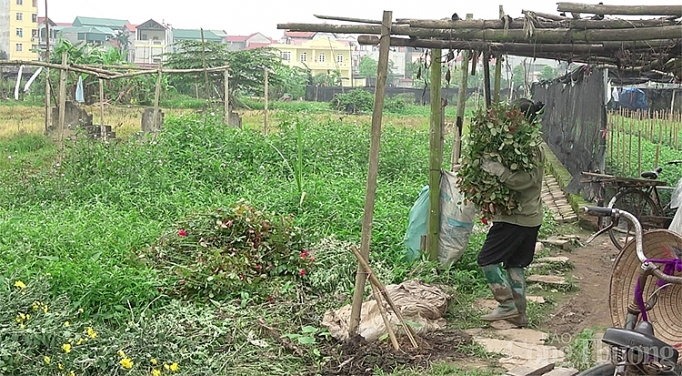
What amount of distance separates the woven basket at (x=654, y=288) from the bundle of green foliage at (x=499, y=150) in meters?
1.34

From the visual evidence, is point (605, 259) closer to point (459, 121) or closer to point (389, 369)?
point (459, 121)

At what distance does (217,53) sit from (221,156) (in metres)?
25.9

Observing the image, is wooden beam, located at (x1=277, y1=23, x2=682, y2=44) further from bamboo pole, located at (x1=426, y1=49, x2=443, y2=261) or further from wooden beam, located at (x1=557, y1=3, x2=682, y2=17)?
bamboo pole, located at (x1=426, y1=49, x2=443, y2=261)

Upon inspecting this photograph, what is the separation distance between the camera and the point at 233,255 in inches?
265

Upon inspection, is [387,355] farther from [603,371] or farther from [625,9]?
[625,9]

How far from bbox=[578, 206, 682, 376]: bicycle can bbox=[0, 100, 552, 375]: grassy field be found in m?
1.29

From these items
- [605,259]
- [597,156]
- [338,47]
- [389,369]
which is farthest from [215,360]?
[338,47]

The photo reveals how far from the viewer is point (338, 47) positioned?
219 ft

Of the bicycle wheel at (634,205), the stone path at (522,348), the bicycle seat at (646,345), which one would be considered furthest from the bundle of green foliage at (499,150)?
the bicycle wheel at (634,205)

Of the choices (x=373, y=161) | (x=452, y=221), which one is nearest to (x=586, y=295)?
(x=452, y=221)

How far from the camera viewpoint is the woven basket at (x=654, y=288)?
4453mm

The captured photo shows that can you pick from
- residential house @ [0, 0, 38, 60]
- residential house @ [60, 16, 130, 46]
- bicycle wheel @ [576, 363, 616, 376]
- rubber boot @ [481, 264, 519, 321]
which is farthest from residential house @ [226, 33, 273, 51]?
bicycle wheel @ [576, 363, 616, 376]

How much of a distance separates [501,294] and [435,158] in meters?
1.57

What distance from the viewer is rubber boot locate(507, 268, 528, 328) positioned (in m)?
6.12
